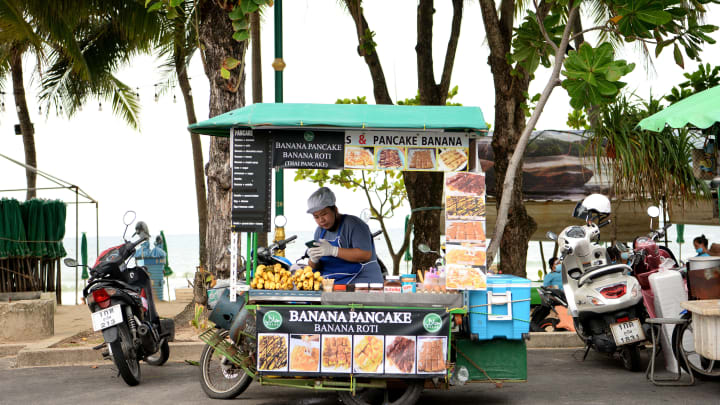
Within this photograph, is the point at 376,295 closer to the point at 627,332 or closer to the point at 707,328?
the point at 707,328

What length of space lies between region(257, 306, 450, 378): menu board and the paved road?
82 centimetres

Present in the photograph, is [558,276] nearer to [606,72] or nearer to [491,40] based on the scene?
[606,72]

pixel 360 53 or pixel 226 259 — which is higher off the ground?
pixel 360 53

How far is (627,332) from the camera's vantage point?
24.1 feet

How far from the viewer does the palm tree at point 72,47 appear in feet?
43.2

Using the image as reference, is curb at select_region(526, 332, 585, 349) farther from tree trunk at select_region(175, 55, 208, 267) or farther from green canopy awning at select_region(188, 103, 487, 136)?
tree trunk at select_region(175, 55, 208, 267)

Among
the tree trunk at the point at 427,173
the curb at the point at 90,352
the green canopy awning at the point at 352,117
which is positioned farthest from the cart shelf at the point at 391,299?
the tree trunk at the point at 427,173

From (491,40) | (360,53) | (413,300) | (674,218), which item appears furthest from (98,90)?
(413,300)

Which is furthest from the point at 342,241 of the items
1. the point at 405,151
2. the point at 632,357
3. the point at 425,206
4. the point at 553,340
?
the point at 425,206

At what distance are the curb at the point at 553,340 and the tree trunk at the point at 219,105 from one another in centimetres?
381

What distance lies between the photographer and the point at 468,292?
19.1 feet

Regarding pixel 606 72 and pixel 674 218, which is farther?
pixel 674 218

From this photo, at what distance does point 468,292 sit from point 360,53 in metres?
7.52

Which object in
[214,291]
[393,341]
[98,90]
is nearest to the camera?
[393,341]
